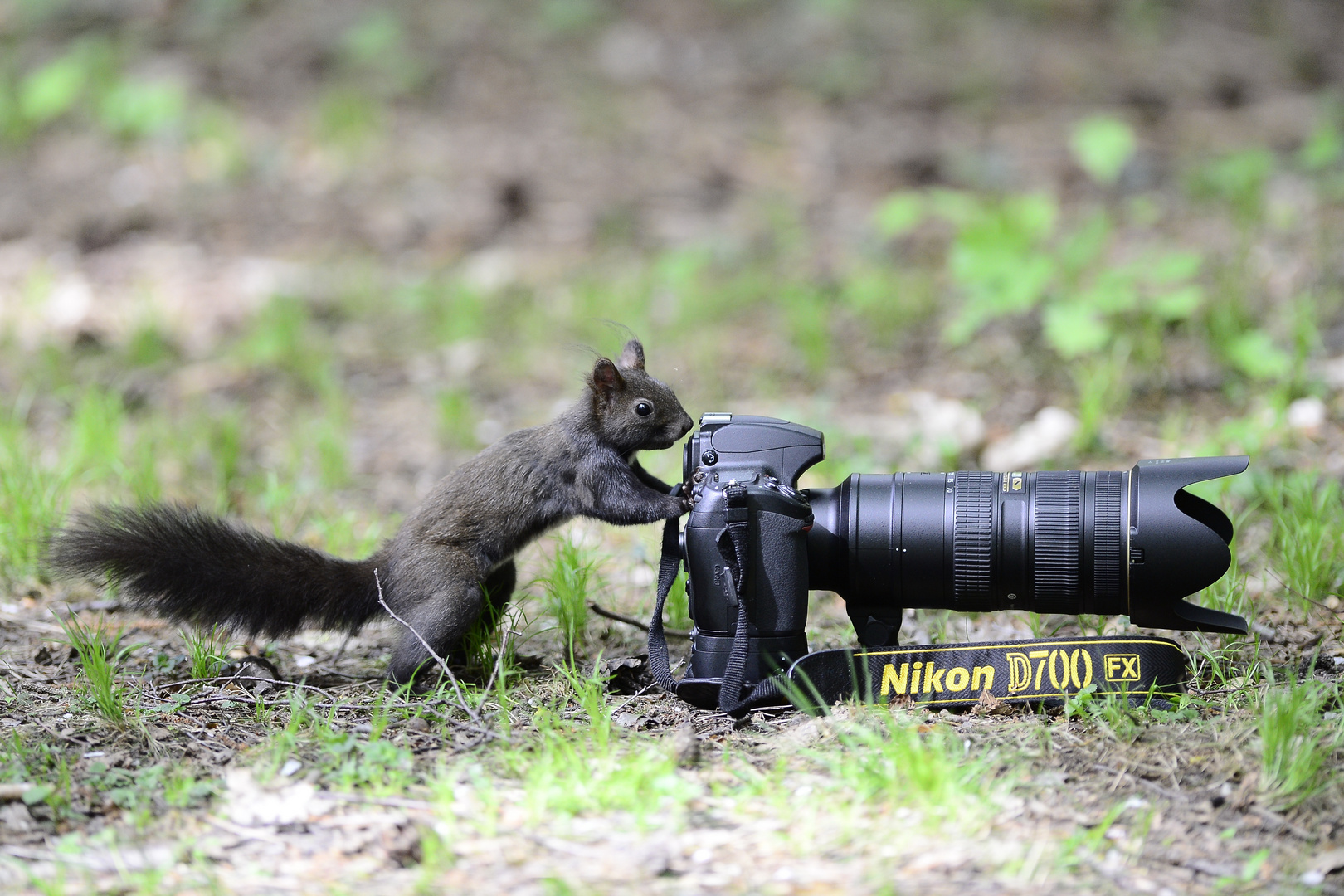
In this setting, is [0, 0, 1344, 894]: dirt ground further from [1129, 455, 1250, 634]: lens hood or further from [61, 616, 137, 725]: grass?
[1129, 455, 1250, 634]: lens hood

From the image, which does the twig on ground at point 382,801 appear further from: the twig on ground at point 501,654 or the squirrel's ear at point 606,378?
the squirrel's ear at point 606,378

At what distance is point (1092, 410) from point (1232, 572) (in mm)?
1382

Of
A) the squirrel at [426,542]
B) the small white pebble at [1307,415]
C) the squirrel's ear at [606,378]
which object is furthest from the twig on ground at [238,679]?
the small white pebble at [1307,415]

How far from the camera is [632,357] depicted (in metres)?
3.20

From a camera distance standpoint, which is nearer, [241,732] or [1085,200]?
[241,732]

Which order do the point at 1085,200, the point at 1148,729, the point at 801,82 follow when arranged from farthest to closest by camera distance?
the point at 801,82 < the point at 1085,200 < the point at 1148,729

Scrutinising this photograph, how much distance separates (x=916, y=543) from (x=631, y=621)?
86cm

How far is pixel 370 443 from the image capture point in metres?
5.12

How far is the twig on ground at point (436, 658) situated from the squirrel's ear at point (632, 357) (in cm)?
88

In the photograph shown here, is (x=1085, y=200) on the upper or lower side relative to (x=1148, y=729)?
upper

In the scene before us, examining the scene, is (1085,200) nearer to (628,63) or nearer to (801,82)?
(801,82)

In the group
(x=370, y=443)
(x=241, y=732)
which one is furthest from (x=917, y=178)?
(x=241, y=732)

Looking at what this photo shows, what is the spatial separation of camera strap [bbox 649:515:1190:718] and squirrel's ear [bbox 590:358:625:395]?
398mm

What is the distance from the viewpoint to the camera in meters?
2.63
